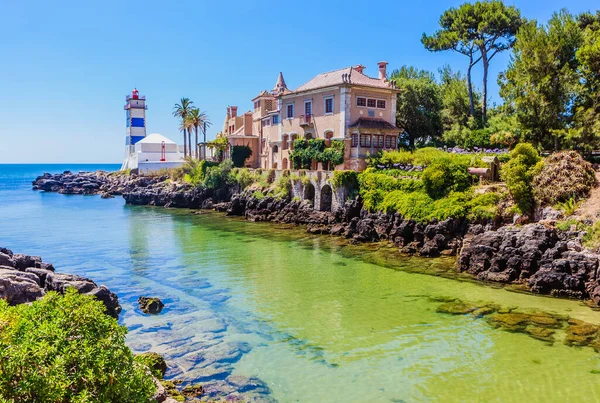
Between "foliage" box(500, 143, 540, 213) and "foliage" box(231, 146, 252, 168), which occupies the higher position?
"foliage" box(231, 146, 252, 168)

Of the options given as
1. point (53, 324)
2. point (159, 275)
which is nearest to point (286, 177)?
point (159, 275)

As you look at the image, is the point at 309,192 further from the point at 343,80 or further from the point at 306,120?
the point at 343,80

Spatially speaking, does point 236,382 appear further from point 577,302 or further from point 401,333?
point 577,302

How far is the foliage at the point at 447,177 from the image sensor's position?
116 feet

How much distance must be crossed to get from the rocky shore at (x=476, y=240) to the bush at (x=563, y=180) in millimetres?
3212

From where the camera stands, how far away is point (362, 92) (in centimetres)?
5000

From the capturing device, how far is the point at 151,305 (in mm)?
21406

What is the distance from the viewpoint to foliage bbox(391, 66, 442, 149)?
5819 centimetres

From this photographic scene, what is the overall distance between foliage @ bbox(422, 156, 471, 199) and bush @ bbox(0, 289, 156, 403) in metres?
29.7

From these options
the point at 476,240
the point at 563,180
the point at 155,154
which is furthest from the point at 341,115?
the point at 155,154

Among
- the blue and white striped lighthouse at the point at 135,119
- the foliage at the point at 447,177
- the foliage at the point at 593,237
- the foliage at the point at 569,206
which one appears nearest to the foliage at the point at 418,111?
the foliage at the point at 447,177

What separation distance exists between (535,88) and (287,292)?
1093 inches

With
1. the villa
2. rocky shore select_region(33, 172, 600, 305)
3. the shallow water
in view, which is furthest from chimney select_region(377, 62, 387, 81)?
the shallow water

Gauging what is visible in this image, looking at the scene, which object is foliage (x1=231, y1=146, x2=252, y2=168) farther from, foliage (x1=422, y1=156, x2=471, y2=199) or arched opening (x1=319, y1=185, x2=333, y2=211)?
foliage (x1=422, y1=156, x2=471, y2=199)
